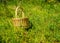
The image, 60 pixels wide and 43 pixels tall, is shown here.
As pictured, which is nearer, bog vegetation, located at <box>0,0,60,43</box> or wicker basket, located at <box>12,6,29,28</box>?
bog vegetation, located at <box>0,0,60,43</box>

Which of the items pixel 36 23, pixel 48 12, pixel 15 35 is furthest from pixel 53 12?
pixel 15 35

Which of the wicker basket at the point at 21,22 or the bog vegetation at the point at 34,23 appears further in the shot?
the wicker basket at the point at 21,22

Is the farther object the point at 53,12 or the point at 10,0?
the point at 10,0

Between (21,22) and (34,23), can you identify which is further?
(34,23)

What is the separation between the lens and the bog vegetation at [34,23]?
9398 mm

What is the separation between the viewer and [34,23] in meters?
10.9

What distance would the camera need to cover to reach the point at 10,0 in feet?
48.3

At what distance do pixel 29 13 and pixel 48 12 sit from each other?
0.97m

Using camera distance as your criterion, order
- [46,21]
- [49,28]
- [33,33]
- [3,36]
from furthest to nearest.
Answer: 1. [46,21]
2. [49,28]
3. [33,33]
4. [3,36]

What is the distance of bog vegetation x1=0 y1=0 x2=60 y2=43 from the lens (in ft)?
30.8

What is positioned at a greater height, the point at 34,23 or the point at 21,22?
the point at 21,22

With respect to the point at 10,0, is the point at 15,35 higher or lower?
lower

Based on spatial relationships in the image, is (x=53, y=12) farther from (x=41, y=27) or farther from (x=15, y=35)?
(x=15, y=35)

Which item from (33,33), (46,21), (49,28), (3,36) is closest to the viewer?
(3,36)
